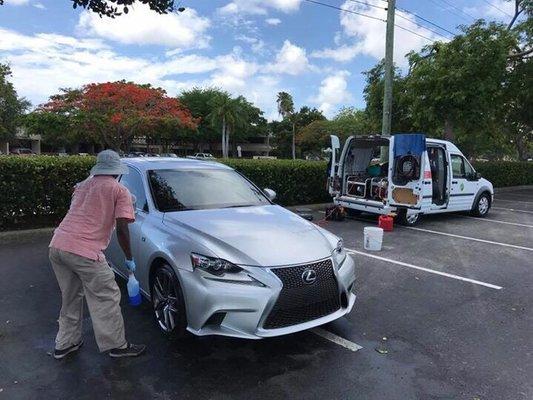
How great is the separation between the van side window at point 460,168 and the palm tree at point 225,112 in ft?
179

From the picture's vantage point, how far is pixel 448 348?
162 inches

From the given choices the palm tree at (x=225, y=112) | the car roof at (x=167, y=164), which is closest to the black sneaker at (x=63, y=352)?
the car roof at (x=167, y=164)

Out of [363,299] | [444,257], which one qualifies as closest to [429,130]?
[444,257]

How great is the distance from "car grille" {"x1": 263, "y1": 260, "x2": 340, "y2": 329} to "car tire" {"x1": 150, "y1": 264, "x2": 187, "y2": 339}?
0.76 meters

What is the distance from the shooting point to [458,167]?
11.5 m

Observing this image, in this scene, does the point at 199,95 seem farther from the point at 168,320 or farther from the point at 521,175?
the point at 168,320

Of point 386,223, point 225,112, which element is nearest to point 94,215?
point 386,223

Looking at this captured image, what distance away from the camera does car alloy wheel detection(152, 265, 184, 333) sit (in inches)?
151

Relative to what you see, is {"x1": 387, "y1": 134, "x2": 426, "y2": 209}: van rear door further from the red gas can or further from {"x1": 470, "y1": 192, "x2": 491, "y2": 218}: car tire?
{"x1": 470, "y1": 192, "x2": 491, "y2": 218}: car tire

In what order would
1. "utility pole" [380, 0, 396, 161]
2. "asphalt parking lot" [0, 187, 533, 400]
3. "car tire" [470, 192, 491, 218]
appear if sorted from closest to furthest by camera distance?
1. "asphalt parking lot" [0, 187, 533, 400]
2. "car tire" [470, 192, 491, 218]
3. "utility pole" [380, 0, 396, 161]

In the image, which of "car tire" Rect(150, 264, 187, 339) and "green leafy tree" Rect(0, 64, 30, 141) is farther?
"green leafy tree" Rect(0, 64, 30, 141)

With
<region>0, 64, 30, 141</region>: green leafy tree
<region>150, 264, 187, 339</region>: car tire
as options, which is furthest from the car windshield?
<region>0, 64, 30, 141</region>: green leafy tree

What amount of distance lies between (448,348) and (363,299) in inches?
54.3

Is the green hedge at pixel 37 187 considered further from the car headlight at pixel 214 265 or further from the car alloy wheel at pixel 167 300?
the car headlight at pixel 214 265
